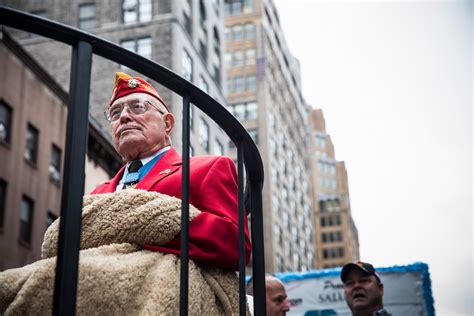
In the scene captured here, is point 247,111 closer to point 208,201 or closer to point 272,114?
point 272,114

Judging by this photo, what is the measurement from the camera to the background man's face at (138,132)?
329cm

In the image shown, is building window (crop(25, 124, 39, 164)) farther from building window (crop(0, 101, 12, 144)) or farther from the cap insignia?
the cap insignia

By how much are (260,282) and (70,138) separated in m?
1.13

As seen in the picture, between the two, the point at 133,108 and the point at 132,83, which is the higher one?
the point at 132,83

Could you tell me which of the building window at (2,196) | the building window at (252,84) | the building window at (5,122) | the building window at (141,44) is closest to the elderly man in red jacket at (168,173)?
the building window at (2,196)

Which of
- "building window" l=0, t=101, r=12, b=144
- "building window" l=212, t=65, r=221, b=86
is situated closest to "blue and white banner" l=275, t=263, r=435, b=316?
"building window" l=0, t=101, r=12, b=144

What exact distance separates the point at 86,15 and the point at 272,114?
30286 mm

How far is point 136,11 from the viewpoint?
40.2 meters

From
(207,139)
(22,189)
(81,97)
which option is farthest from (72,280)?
(207,139)

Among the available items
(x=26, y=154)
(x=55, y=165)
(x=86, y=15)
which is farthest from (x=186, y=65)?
(x=26, y=154)

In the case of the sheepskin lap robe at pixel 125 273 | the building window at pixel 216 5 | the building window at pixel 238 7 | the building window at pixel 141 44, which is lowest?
the sheepskin lap robe at pixel 125 273

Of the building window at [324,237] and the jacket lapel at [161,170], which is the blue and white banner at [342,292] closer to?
the jacket lapel at [161,170]

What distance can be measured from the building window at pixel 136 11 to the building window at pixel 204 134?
6.39 metres

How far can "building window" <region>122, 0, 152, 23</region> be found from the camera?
3962cm
